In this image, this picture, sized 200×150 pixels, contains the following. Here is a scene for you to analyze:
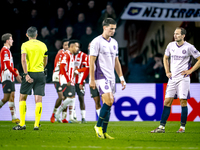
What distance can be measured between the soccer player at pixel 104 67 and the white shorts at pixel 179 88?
1798mm

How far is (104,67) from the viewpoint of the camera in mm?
5566

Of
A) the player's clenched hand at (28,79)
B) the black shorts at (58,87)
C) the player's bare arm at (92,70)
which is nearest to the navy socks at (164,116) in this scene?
the player's bare arm at (92,70)

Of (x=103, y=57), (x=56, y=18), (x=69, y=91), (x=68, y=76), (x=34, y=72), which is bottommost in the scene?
(x=69, y=91)

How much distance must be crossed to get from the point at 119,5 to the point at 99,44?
9.32 meters

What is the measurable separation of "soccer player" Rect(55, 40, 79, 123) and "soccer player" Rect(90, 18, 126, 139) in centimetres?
406

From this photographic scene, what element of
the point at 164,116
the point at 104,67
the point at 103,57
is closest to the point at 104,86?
the point at 104,67

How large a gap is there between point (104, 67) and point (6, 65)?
3.97 m

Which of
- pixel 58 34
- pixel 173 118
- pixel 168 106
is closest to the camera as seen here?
pixel 168 106

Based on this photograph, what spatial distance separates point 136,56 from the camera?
46.1 ft

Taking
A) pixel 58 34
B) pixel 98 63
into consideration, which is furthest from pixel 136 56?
pixel 98 63

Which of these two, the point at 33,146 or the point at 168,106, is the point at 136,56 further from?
the point at 33,146

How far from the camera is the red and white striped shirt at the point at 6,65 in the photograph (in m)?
8.76

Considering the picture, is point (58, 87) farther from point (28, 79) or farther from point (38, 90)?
point (28, 79)

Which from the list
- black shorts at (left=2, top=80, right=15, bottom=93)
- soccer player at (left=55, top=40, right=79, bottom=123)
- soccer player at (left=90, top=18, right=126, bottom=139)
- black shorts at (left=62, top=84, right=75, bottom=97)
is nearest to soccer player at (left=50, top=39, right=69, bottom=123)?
soccer player at (left=55, top=40, right=79, bottom=123)
